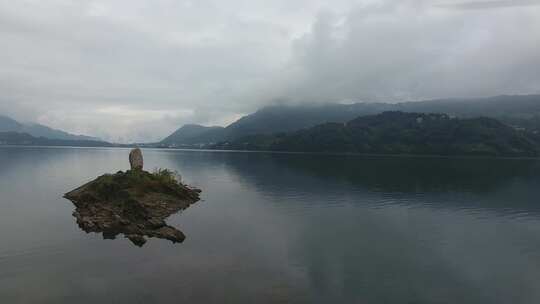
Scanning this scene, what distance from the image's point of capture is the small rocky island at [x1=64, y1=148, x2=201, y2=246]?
198ft

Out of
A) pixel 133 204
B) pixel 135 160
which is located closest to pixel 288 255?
pixel 133 204

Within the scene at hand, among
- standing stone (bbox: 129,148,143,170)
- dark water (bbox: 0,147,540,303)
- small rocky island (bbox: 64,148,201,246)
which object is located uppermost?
standing stone (bbox: 129,148,143,170)

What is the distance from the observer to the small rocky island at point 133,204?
6050 cm

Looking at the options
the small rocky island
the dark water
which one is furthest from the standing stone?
the dark water

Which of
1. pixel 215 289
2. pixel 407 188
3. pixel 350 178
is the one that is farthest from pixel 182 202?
pixel 350 178

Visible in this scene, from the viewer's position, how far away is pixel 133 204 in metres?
68.8

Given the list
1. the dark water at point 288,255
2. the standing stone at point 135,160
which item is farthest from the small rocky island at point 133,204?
the dark water at point 288,255

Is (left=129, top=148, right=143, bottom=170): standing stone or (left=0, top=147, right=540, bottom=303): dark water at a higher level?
Result: (left=129, top=148, right=143, bottom=170): standing stone

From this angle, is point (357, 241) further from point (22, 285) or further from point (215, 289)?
point (22, 285)

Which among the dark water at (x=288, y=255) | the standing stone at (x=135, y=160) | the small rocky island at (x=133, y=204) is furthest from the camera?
the standing stone at (x=135, y=160)

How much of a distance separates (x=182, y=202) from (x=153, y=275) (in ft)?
156

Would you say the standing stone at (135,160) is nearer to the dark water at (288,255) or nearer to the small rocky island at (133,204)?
the small rocky island at (133,204)

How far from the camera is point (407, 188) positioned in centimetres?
12388

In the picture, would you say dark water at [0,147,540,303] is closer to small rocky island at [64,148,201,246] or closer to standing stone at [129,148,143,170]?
small rocky island at [64,148,201,246]
